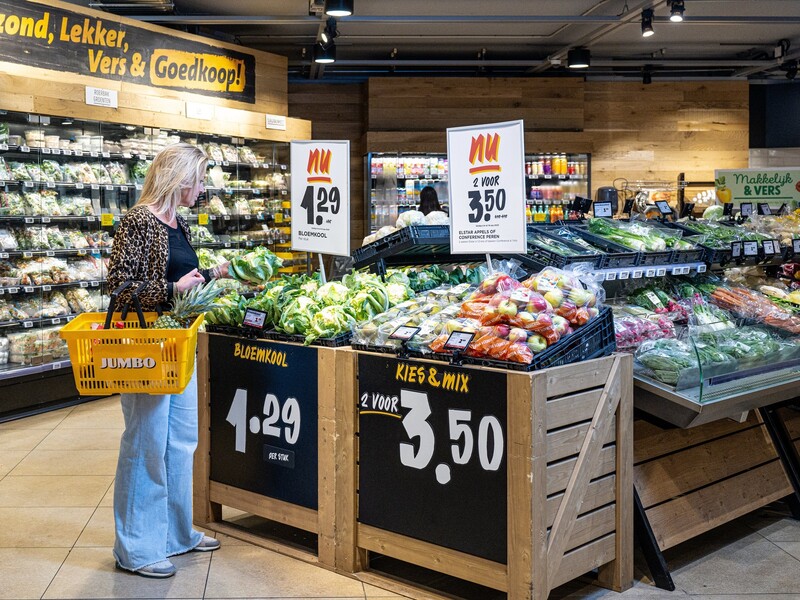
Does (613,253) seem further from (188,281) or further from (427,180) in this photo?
(427,180)

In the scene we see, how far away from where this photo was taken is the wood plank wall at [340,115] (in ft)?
38.3

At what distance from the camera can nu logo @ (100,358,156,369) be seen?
3119mm

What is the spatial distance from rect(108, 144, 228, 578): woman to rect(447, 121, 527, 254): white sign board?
1078 mm

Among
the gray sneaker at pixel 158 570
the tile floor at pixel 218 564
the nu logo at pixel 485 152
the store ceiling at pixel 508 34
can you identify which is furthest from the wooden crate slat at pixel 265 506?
the store ceiling at pixel 508 34

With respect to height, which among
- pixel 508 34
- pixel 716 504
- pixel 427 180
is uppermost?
pixel 508 34

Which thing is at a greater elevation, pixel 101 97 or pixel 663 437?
pixel 101 97

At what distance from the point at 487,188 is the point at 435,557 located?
1.50m

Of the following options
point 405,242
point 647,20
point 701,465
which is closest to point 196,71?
point 647,20

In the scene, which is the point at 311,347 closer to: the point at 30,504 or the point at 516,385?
the point at 516,385

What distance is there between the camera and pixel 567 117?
37.4ft

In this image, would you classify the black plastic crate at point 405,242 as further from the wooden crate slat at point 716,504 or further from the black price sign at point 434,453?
the wooden crate slat at point 716,504

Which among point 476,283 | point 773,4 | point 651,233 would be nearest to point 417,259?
point 476,283

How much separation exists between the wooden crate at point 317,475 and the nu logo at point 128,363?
25.8 inches

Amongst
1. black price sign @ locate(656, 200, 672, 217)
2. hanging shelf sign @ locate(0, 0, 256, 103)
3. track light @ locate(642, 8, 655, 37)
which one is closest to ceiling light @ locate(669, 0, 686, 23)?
track light @ locate(642, 8, 655, 37)
